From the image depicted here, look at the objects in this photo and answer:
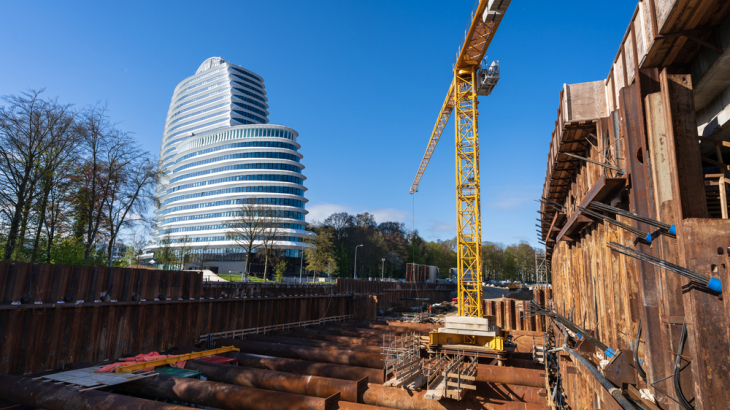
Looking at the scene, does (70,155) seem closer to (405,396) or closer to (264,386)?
(264,386)

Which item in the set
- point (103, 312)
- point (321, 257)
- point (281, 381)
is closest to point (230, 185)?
point (321, 257)

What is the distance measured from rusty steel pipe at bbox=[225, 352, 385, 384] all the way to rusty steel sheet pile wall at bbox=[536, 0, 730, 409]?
21.3ft

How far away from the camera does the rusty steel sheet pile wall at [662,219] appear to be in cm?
390

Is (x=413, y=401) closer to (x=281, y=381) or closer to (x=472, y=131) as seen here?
(x=281, y=381)

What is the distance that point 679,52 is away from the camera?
4945mm

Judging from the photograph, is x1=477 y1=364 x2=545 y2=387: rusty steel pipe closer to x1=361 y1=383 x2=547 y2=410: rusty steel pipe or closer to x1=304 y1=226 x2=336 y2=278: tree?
x1=361 y1=383 x2=547 y2=410: rusty steel pipe

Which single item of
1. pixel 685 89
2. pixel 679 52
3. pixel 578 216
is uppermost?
pixel 679 52

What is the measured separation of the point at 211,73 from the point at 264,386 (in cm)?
14313

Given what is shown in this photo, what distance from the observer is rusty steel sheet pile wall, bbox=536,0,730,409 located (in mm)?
3904

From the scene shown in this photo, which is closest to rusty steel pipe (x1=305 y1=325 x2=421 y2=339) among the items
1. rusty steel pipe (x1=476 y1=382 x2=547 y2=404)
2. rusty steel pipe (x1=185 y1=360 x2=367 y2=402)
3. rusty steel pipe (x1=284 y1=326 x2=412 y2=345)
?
rusty steel pipe (x1=284 y1=326 x2=412 y2=345)

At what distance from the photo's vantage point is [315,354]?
15.3 metres

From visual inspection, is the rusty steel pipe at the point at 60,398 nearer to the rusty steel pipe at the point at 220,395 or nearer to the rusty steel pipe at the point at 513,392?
the rusty steel pipe at the point at 220,395

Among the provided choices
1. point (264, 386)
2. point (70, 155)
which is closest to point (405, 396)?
point (264, 386)

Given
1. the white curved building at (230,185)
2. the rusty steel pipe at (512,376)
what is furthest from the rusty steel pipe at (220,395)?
the white curved building at (230,185)
